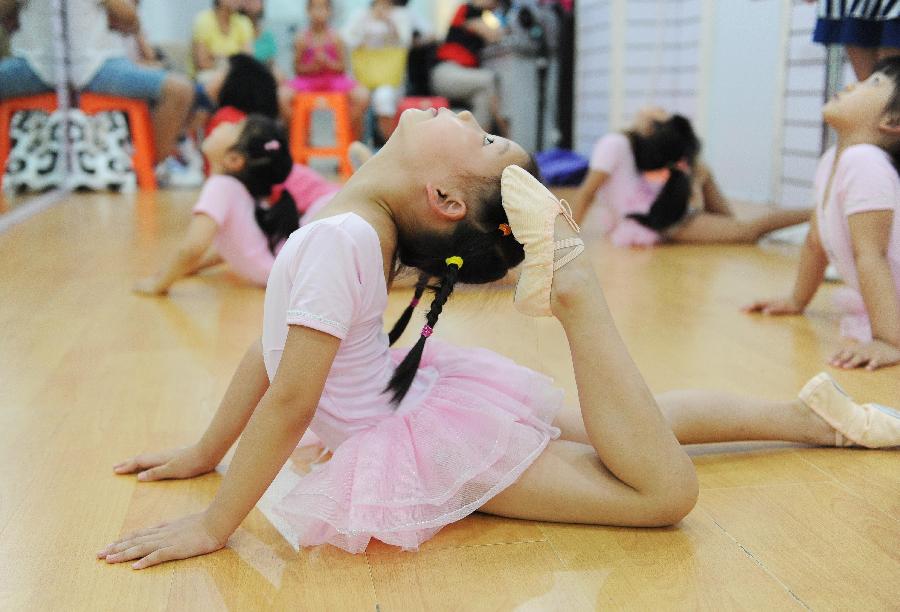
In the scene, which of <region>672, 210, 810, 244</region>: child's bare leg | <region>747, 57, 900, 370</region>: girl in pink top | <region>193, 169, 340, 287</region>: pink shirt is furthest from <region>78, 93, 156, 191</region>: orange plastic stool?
<region>747, 57, 900, 370</region>: girl in pink top

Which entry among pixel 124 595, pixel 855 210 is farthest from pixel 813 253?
pixel 124 595

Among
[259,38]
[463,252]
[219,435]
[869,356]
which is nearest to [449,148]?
[463,252]

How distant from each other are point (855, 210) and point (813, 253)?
267 mm

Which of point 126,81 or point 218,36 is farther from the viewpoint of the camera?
point 218,36

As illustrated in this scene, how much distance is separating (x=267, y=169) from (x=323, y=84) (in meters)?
3.07

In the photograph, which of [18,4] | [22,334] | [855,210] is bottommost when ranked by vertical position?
[22,334]

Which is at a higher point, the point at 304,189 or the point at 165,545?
the point at 304,189

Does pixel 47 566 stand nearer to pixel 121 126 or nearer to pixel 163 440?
pixel 163 440

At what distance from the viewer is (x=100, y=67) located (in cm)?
448

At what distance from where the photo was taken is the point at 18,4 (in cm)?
328

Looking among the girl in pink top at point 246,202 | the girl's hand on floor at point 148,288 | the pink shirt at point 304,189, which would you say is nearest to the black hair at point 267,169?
the girl in pink top at point 246,202

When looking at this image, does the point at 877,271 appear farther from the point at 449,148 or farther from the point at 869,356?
the point at 449,148

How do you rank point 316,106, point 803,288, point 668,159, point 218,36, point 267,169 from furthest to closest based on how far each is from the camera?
1. point 218,36
2. point 316,106
3. point 668,159
4. point 267,169
5. point 803,288

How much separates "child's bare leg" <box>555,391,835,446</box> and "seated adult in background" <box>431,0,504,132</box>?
4345 millimetres
